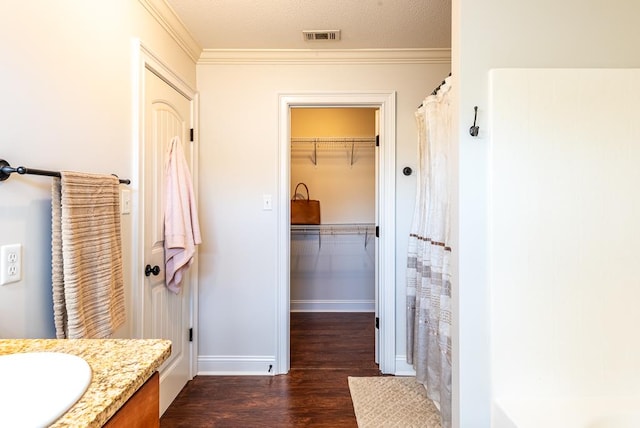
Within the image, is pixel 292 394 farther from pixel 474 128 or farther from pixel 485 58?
pixel 485 58

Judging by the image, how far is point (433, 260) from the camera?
1796 millimetres

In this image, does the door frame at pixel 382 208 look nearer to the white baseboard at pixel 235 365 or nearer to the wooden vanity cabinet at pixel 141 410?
the white baseboard at pixel 235 365

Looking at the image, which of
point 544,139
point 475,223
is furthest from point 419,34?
point 475,223

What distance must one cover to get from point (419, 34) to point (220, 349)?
2.62 meters

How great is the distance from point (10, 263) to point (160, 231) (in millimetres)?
910

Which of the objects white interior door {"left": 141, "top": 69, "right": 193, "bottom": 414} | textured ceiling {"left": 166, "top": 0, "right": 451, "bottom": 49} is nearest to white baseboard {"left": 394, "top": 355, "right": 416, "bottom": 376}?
white interior door {"left": 141, "top": 69, "right": 193, "bottom": 414}

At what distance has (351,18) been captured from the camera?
1.97 meters

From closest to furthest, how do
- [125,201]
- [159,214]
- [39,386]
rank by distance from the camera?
[39,386] < [125,201] < [159,214]

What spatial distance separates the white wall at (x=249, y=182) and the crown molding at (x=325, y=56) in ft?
0.09

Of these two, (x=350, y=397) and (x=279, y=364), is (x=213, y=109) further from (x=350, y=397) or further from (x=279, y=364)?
(x=350, y=397)

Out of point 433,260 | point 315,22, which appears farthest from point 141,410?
point 315,22

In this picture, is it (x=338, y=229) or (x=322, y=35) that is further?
(x=338, y=229)

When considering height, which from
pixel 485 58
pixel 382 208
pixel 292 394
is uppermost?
pixel 485 58

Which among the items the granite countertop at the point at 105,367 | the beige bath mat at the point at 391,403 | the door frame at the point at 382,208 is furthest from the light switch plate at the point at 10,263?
the beige bath mat at the point at 391,403
